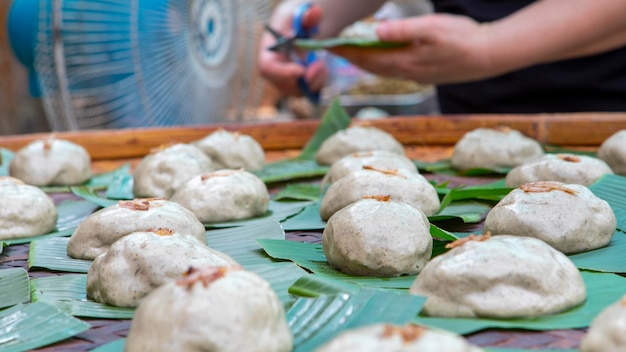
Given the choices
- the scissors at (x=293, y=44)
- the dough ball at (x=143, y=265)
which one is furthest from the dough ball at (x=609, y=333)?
the scissors at (x=293, y=44)

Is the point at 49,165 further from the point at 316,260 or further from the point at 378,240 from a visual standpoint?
the point at 378,240

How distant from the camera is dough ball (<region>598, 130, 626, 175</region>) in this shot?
2.33 meters

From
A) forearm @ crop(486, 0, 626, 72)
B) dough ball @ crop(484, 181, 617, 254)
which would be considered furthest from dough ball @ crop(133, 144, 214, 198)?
forearm @ crop(486, 0, 626, 72)

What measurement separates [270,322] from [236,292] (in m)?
0.06

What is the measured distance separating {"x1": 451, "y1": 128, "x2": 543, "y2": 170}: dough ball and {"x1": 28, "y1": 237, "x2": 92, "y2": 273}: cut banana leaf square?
1404 mm

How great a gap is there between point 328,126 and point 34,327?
6.87ft

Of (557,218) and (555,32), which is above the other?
(555,32)

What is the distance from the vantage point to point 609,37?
2.96 metres

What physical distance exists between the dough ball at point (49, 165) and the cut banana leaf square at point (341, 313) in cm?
169

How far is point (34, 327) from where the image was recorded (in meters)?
1.20

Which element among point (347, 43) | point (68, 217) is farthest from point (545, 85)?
point (68, 217)

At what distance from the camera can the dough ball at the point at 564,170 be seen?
2084mm

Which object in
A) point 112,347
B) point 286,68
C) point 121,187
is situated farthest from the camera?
point 286,68

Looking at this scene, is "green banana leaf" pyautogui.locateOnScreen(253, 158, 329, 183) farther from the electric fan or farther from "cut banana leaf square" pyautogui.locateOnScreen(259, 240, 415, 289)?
the electric fan
